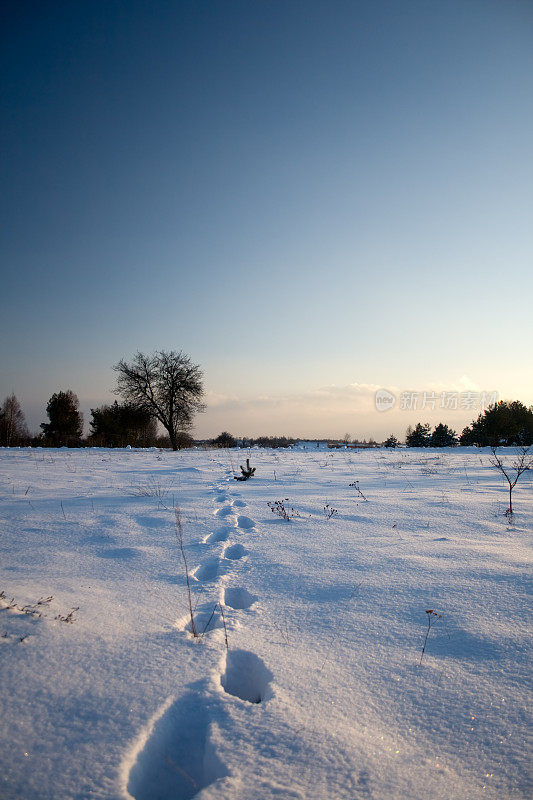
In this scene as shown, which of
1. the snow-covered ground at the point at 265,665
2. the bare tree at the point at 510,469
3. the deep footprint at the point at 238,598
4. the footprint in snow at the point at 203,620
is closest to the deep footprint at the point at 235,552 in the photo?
the snow-covered ground at the point at 265,665

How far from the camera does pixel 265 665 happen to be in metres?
1.50

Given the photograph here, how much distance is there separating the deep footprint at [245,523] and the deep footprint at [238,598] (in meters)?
1.37

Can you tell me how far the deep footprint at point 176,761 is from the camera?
1.03 meters

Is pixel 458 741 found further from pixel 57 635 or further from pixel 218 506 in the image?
pixel 218 506

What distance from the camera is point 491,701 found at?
4.29ft

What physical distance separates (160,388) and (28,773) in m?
25.5

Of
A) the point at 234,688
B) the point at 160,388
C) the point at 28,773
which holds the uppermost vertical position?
the point at 160,388

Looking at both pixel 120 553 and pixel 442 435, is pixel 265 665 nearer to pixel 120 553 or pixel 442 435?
pixel 120 553

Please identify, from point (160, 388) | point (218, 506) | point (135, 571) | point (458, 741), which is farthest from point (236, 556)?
point (160, 388)

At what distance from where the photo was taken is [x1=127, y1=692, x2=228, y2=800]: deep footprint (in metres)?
1.03

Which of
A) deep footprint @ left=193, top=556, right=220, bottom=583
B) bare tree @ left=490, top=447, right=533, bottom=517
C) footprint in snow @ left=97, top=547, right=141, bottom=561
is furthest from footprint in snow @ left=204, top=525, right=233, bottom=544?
bare tree @ left=490, top=447, right=533, bottom=517

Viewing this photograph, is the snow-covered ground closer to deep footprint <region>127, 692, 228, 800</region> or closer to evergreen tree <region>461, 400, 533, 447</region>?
deep footprint <region>127, 692, 228, 800</region>

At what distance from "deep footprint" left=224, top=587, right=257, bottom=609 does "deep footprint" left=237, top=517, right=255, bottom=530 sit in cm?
137

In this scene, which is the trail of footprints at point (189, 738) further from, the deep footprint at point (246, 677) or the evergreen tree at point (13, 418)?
the evergreen tree at point (13, 418)
